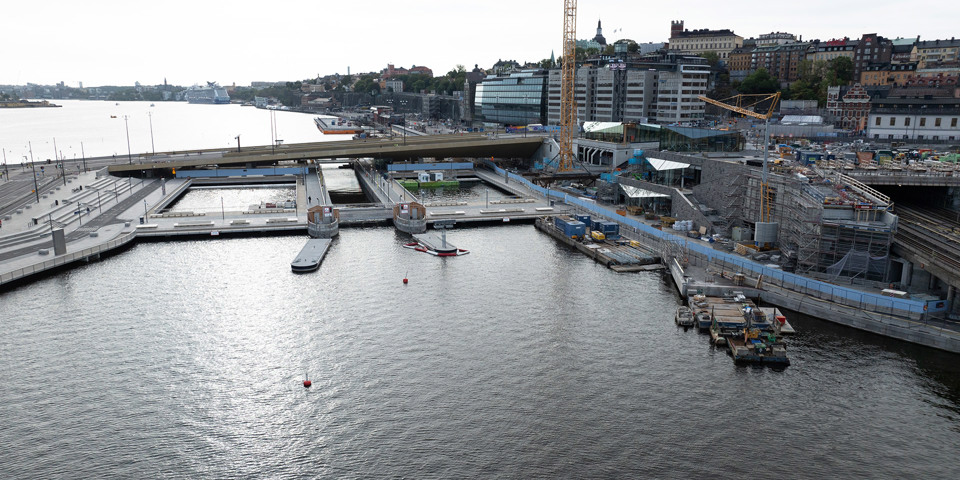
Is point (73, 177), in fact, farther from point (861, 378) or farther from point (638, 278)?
point (861, 378)

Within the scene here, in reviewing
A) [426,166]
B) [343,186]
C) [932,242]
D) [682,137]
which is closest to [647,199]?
[682,137]

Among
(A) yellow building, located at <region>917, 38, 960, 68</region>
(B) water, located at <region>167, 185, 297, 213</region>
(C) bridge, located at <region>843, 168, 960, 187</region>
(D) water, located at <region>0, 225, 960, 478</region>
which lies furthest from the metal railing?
(A) yellow building, located at <region>917, 38, 960, 68</region>

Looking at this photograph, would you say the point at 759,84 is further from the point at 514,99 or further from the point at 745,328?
the point at 745,328

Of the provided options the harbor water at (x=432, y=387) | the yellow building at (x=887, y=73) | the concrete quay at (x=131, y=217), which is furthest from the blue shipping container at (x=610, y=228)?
the yellow building at (x=887, y=73)

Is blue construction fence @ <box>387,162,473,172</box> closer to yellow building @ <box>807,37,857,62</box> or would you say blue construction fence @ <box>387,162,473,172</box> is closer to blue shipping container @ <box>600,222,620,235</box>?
blue shipping container @ <box>600,222,620,235</box>

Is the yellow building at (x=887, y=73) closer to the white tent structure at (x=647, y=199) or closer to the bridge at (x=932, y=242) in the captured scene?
the white tent structure at (x=647, y=199)

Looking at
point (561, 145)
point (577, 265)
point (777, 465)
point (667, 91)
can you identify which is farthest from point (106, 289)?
point (667, 91)
